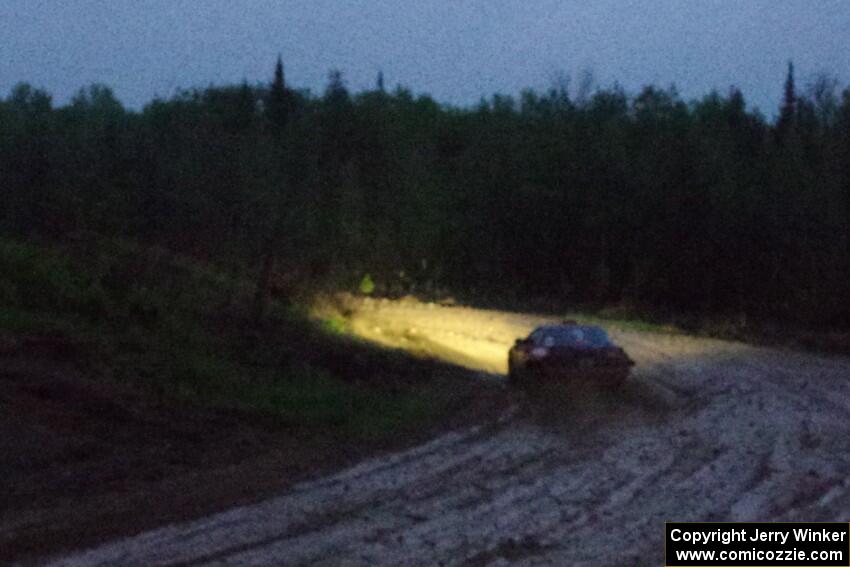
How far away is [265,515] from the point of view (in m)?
12.1

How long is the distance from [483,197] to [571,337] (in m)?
44.1

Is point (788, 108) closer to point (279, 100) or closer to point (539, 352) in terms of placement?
point (279, 100)

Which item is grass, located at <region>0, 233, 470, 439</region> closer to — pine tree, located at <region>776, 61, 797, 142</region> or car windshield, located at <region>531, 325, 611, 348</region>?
car windshield, located at <region>531, 325, 611, 348</region>

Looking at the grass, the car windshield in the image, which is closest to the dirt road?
the car windshield

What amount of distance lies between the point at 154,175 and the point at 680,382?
64.8 feet

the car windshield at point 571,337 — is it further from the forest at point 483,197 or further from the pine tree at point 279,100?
the pine tree at point 279,100

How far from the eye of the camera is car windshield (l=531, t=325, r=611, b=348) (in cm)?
2550

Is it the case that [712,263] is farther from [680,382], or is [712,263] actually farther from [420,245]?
[680,382]

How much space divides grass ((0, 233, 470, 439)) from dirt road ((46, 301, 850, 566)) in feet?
6.92

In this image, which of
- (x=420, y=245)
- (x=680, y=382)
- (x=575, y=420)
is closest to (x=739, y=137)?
(x=420, y=245)

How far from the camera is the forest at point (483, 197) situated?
3781cm

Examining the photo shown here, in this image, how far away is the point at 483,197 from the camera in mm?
69625

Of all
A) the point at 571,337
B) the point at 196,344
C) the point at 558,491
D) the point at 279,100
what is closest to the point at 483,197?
the point at 279,100

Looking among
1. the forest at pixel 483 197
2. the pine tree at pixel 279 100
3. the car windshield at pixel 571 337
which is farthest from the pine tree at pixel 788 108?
the car windshield at pixel 571 337
